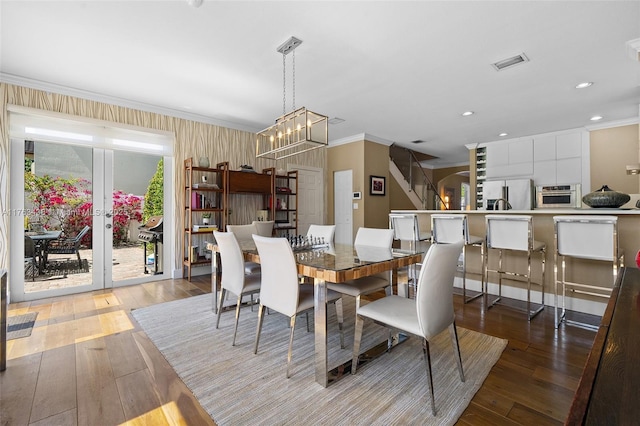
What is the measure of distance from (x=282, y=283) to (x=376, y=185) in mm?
4609

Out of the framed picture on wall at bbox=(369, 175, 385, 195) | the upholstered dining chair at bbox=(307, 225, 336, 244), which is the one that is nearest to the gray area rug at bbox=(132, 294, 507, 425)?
the upholstered dining chair at bbox=(307, 225, 336, 244)

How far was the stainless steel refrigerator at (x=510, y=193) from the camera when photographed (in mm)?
5652

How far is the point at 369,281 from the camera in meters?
2.45

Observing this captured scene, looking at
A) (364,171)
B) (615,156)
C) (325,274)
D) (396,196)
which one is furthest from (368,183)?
(325,274)

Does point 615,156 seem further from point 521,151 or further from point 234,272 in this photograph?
point 234,272

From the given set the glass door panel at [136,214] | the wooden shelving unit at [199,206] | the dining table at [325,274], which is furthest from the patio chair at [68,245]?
the dining table at [325,274]

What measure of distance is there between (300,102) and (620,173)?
5.37 m

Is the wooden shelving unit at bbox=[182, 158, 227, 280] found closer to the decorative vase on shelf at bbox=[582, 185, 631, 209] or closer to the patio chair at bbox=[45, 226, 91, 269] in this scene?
the patio chair at bbox=[45, 226, 91, 269]

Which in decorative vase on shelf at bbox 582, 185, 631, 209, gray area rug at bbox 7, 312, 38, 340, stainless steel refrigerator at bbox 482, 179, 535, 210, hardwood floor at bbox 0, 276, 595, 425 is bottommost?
hardwood floor at bbox 0, 276, 595, 425

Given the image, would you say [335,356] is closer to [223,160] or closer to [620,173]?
[223,160]

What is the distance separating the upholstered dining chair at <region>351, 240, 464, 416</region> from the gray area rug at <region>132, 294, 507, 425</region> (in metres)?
0.14

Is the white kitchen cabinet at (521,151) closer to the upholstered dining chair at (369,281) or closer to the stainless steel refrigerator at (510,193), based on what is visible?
the stainless steel refrigerator at (510,193)

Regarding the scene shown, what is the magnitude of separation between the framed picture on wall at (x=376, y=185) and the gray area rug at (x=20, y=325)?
5.23 metres

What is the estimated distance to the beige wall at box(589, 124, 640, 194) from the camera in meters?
4.67
